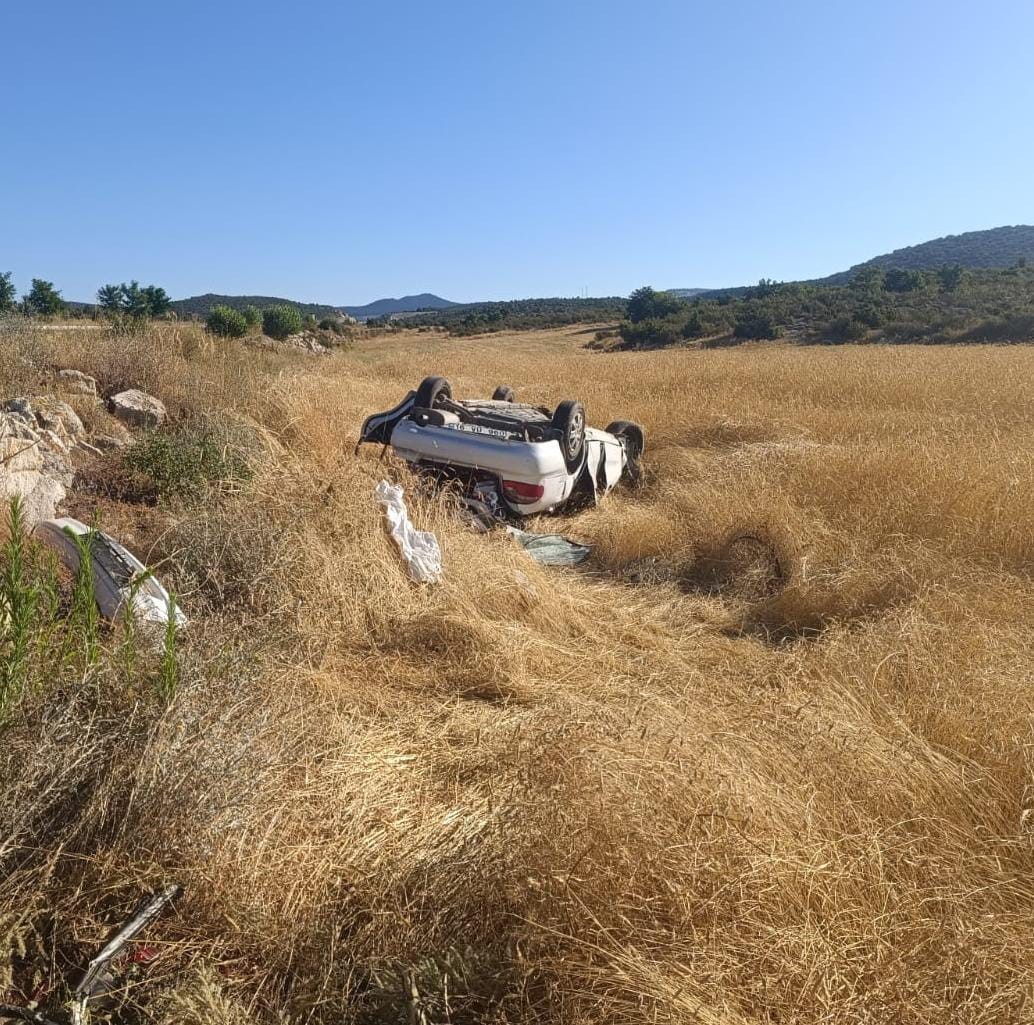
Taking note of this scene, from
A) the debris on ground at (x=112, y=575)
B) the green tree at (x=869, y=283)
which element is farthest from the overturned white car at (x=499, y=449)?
the green tree at (x=869, y=283)

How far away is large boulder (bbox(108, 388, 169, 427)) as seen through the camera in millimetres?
6422

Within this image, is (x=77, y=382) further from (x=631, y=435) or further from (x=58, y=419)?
(x=631, y=435)

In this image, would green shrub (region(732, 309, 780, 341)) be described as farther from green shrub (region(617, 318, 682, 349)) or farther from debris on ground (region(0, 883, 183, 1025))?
debris on ground (region(0, 883, 183, 1025))

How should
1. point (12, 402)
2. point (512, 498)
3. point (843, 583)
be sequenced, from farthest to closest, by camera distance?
1. point (512, 498)
2. point (12, 402)
3. point (843, 583)

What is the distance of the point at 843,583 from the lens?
14.2 feet

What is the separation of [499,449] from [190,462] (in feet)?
6.97

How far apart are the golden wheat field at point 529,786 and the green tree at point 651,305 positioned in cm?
4513

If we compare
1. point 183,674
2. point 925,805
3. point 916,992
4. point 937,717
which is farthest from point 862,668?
point 183,674

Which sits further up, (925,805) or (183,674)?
(183,674)

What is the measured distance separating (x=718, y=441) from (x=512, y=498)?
4.44 m

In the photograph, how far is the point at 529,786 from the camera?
81.9 inches

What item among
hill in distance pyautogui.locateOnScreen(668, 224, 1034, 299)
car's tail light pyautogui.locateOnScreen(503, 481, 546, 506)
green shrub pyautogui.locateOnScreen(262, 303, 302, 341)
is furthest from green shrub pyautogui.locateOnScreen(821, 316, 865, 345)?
hill in distance pyautogui.locateOnScreen(668, 224, 1034, 299)

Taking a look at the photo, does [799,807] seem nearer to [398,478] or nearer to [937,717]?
[937,717]

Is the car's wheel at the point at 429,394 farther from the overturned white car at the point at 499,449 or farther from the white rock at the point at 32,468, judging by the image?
the white rock at the point at 32,468
